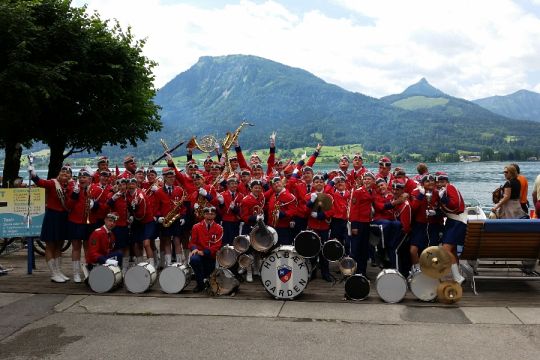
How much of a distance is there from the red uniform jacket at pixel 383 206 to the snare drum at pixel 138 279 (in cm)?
441

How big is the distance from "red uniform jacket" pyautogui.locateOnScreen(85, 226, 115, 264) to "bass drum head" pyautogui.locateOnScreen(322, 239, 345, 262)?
3.93 metres

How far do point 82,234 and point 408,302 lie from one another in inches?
241

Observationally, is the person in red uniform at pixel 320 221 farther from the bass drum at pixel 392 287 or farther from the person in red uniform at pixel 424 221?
the bass drum at pixel 392 287

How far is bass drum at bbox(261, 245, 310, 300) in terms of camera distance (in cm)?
848

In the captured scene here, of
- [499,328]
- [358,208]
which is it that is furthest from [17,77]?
[499,328]

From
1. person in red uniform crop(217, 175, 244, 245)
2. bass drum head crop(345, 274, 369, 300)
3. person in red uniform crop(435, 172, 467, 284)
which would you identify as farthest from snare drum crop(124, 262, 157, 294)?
person in red uniform crop(435, 172, 467, 284)

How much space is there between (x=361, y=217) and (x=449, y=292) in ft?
7.26

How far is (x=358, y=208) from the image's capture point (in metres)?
9.76

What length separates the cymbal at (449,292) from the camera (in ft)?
26.7

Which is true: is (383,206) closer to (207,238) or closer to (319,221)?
(319,221)

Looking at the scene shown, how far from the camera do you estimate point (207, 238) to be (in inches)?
359

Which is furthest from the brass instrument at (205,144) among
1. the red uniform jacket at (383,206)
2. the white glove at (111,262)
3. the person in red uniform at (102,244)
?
→ the red uniform jacket at (383,206)

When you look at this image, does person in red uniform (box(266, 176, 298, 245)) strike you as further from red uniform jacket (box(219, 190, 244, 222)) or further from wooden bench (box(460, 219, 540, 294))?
wooden bench (box(460, 219, 540, 294))

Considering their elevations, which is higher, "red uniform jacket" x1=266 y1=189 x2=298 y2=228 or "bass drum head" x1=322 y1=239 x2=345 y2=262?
"red uniform jacket" x1=266 y1=189 x2=298 y2=228
